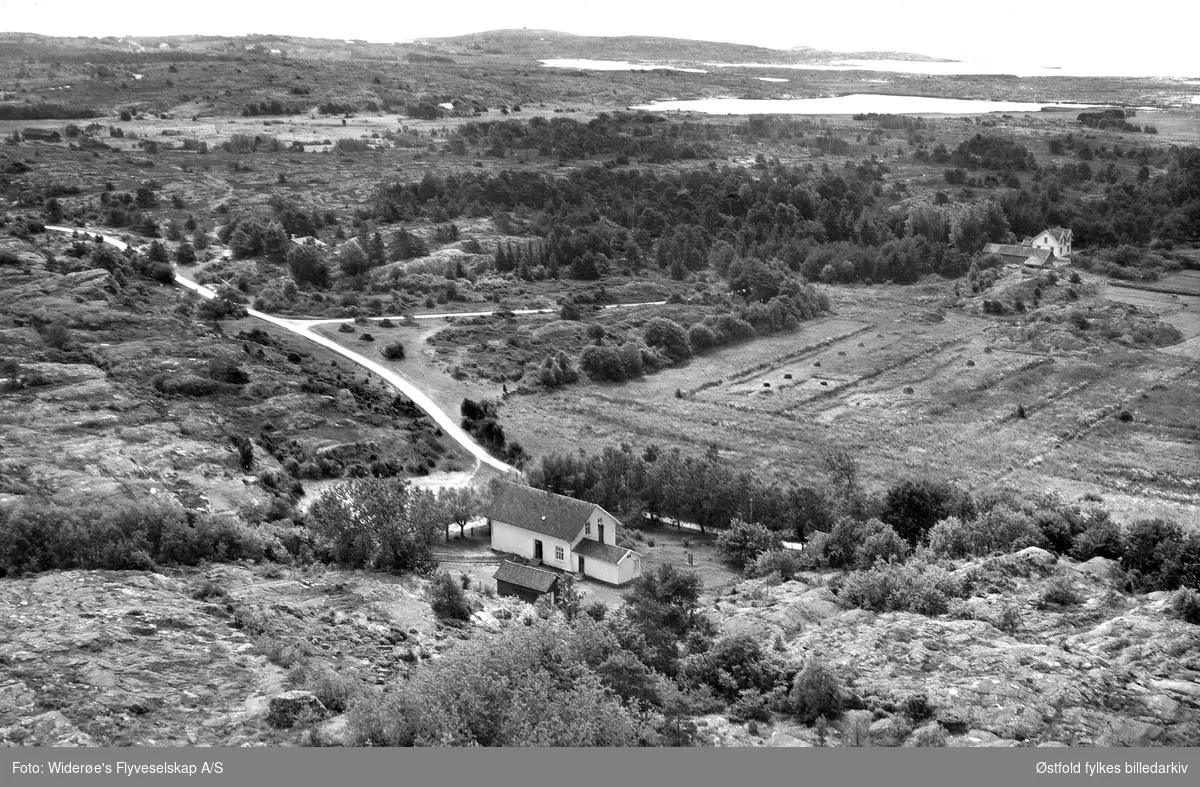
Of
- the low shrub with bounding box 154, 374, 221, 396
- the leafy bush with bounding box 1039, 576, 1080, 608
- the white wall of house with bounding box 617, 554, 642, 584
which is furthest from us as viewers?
the low shrub with bounding box 154, 374, 221, 396

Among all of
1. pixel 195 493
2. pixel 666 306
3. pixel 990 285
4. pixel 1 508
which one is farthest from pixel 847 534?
pixel 990 285

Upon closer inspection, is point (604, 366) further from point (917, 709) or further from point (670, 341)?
point (917, 709)

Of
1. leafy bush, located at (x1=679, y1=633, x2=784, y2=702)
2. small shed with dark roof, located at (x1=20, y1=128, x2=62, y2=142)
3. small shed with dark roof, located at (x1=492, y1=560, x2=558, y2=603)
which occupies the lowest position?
small shed with dark roof, located at (x1=492, y1=560, x2=558, y2=603)

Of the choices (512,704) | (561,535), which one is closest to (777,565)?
(561,535)

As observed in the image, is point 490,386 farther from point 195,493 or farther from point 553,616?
point 553,616

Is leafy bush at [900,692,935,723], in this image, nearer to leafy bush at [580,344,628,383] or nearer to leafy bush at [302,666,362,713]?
leafy bush at [302,666,362,713]

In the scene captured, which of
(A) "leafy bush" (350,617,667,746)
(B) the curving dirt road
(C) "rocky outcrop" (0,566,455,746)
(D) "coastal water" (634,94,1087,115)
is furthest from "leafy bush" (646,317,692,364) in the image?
(D) "coastal water" (634,94,1087,115)
